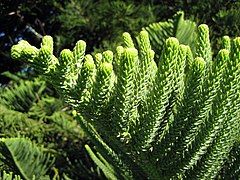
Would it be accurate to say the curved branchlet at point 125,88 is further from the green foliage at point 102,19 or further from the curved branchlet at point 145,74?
the green foliage at point 102,19

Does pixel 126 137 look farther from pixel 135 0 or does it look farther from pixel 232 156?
pixel 135 0

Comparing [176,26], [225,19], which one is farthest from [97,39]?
[176,26]

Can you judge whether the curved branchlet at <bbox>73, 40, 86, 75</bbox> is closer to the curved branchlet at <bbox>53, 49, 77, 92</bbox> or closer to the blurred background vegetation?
the curved branchlet at <bbox>53, 49, 77, 92</bbox>

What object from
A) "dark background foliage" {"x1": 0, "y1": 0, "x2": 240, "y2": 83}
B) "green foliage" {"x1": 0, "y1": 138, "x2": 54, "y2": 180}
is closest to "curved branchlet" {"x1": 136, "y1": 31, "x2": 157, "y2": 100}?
"green foliage" {"x1": 0, "y1": 138, "x2": 54, "y2": 180}

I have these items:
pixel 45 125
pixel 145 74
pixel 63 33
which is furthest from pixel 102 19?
pixel 145 74

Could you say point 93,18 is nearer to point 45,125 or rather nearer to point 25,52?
point 45,125

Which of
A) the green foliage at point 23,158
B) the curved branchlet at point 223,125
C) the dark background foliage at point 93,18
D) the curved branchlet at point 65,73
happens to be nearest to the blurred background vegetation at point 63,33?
the dark background foliage at point 93,18
